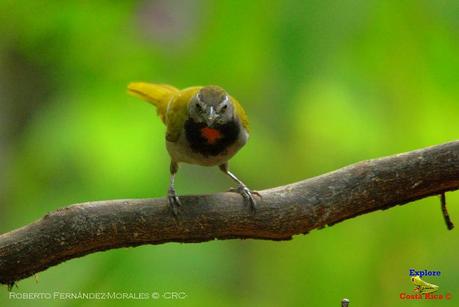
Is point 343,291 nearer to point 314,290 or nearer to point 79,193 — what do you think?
point 314,290

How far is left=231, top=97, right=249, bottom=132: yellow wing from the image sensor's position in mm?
4211

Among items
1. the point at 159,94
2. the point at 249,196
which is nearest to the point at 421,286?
the point at 249,196

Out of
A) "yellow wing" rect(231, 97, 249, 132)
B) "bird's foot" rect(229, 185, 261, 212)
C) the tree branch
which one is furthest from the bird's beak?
the tree branch

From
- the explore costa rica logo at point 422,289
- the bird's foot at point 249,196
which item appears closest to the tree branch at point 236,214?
the bird's foot at point 249,196

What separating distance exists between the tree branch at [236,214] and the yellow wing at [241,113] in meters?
1.03

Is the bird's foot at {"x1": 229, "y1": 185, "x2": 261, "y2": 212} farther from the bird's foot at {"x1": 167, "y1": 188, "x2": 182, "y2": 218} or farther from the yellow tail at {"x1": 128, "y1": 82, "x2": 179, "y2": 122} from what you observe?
the yellow tail at {"x1": 128, "y1": 82, "x2": 179, "y2": 122}

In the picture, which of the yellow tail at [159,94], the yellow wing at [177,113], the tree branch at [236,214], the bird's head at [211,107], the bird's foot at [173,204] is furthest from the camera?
the yellow tail at [159,94]

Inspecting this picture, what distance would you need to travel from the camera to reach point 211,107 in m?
4.17

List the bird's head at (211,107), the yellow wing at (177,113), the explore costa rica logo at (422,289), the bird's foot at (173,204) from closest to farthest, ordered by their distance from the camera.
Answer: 1. the bird's foot at (173,204)
2. the explore costa rica logo at (422,289)
3. the bird's head at (211,107)
4. the yellow wing at (177,113)

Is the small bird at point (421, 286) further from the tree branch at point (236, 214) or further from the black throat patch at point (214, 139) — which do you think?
the black throat patch at point (214, 139)

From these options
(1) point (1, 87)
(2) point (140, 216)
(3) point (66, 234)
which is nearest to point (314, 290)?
(2) point (140, 216)

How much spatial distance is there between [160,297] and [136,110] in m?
1.01

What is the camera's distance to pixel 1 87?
4203mm

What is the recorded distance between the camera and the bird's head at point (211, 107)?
4.12 meters
